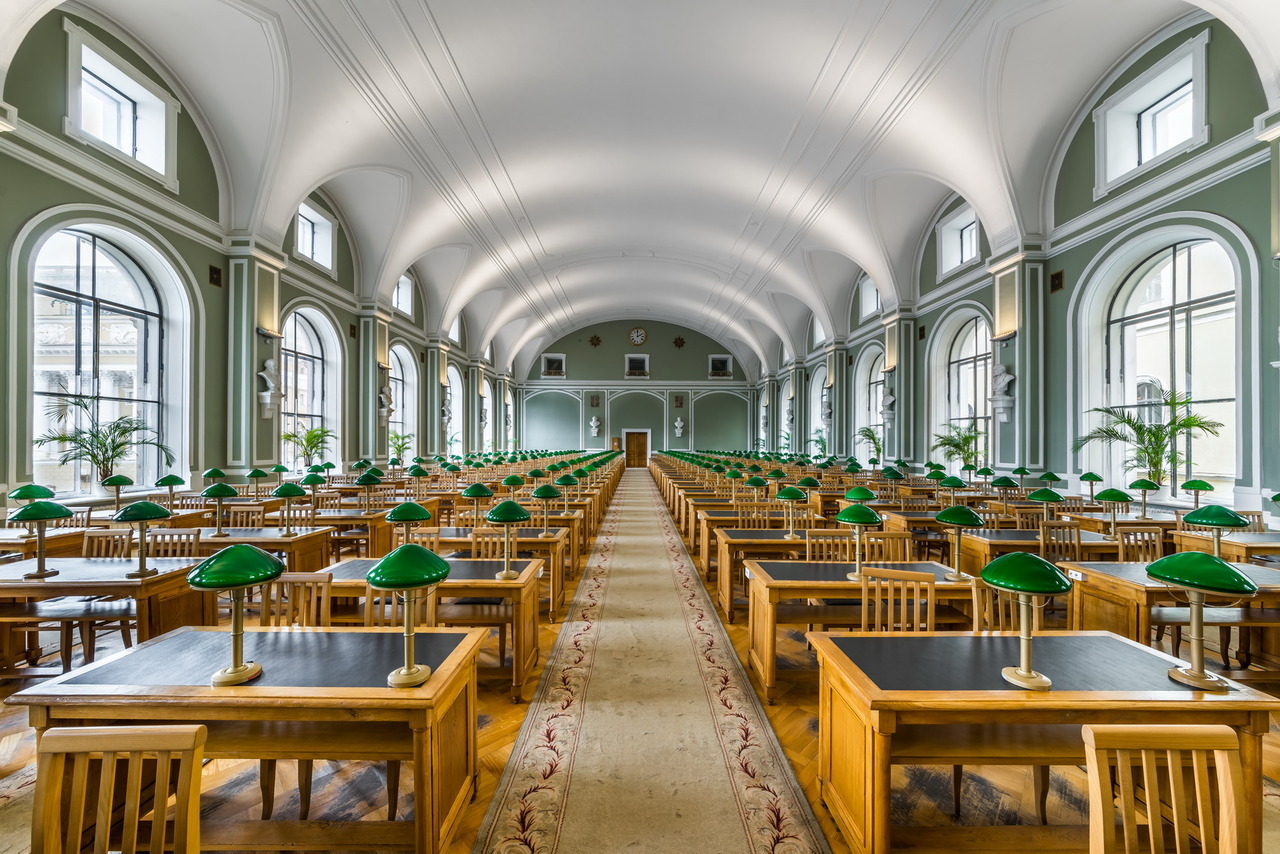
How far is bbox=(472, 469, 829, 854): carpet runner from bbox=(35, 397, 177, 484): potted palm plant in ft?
20.2

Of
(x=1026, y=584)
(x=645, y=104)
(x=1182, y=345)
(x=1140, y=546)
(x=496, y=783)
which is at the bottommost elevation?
(x=496, y=783)

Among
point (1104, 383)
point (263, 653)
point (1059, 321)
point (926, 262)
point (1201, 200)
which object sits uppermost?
point (926, 262)

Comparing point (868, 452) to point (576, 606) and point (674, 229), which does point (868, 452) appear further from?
point (576, 606)

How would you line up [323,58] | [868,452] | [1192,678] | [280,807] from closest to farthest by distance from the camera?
[1192,678]
[280,807]
[323,58]
[868,452]

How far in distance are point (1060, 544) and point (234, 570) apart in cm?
571

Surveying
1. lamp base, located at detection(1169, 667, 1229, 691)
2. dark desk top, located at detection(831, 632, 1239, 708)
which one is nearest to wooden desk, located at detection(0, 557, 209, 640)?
dark desk top, located at detection(831, 632, 1239, 708)

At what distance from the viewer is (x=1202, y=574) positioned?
2033mm

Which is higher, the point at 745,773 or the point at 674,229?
the point at 674,229

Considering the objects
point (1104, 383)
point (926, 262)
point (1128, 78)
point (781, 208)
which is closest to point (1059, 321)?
point (1104, 383)

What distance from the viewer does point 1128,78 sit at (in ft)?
28.8

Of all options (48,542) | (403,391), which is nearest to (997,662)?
(48,542)

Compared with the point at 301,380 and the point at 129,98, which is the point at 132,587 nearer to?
the point at 129,98

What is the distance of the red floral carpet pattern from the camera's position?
8.59ft

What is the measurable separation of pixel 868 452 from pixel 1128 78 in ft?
36.3
